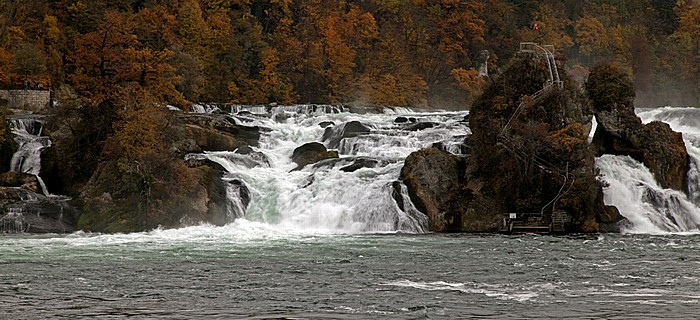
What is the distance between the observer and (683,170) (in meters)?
54.9

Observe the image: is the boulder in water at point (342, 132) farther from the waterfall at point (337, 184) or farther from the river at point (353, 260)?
the river at point (353, 260)

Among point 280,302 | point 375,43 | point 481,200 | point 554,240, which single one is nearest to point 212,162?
point 481,200

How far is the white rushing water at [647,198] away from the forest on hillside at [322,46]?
6971mm

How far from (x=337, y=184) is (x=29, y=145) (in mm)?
17004

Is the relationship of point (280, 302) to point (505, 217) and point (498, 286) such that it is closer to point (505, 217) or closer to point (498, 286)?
point (498, 286)

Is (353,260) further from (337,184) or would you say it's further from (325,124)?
(325,124)

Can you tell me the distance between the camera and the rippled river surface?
2608 cm

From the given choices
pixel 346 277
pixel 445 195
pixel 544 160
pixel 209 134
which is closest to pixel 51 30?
pixel 209 134

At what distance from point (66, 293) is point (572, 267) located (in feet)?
54.0

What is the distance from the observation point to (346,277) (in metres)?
32.0

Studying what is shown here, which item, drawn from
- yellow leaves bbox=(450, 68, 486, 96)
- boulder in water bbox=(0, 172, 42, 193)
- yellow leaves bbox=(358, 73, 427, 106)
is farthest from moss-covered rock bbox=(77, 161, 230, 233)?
yellow leaves bbox=(450, 68, 486, 96)

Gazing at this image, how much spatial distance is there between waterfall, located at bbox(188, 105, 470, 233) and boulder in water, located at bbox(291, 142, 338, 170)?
525 mm

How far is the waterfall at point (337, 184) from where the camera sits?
49.2 meters

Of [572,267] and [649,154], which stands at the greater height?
[649,154]
